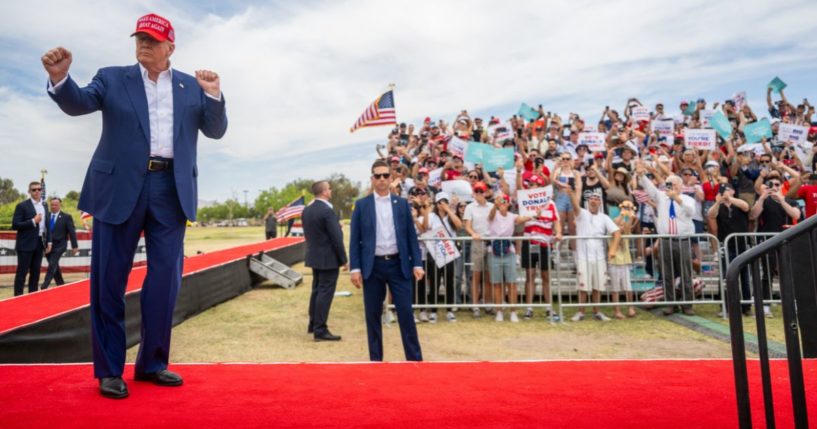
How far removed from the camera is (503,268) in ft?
27.3

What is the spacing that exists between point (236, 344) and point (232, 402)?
442cm

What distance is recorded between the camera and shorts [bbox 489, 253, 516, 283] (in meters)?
8.30

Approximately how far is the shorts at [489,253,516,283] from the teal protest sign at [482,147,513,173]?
3.10 m

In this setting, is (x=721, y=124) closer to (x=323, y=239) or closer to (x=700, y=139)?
(x=700, y=139)

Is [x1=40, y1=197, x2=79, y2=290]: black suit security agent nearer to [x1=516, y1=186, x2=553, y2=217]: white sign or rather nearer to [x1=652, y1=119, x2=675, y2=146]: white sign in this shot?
[x1=516, y1=186, x2=553, y2=217]: white sign

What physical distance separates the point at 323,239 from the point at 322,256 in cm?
24

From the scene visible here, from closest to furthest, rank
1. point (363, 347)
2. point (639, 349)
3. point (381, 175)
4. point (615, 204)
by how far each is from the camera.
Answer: point (381, 175) < point (639, 349) < point (363, 347) < point (615, 204)

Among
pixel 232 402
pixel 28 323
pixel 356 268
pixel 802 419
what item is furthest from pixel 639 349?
pixel 28 323

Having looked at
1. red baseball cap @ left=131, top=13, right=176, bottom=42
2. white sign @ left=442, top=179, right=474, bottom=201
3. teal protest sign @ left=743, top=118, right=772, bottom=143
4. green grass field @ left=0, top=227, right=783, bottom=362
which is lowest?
green grass field @ left=0, top=227, right=783, bottom=362

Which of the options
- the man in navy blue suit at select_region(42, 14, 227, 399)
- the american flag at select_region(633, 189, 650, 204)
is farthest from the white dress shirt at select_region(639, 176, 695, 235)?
the man in navy blue suit at select_region(42, 14, 227, 399)

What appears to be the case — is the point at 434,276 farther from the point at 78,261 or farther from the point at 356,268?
the point at 78,261

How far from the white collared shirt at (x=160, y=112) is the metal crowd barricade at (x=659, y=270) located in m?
6.28

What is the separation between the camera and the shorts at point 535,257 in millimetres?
8352

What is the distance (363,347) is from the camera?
22.2ft
